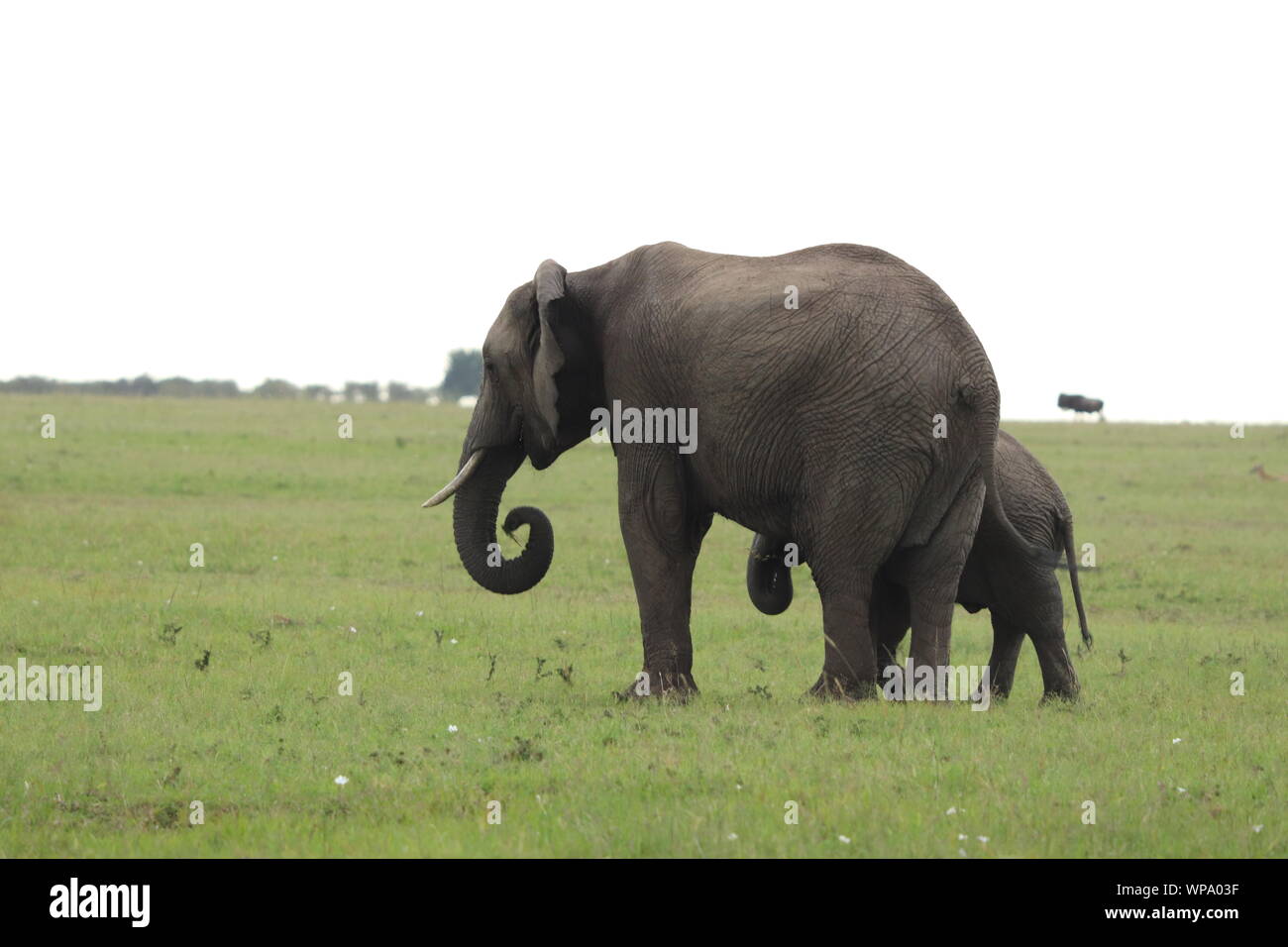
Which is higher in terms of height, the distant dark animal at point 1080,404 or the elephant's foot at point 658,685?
the distant dark animal at point 1080,404

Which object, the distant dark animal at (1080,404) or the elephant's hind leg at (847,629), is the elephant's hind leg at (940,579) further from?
the distant dark animal at (1080,404)

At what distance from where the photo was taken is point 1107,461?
3959 cm

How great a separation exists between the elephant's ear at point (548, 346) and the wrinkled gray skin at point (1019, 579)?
6.68ft

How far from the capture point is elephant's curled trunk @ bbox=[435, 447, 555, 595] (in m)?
13.9

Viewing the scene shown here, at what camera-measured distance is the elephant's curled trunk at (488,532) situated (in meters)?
13.9

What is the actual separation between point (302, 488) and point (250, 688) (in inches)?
725

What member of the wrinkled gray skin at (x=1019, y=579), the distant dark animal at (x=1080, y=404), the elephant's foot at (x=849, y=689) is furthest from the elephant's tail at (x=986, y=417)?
the distant dark animal at (x=1080, y=404)

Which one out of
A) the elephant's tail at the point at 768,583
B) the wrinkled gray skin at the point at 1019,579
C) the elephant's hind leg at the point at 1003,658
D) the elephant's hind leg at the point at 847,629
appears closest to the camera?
the elephant's hind leg at the point at 847,629

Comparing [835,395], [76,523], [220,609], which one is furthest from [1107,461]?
[835,395]

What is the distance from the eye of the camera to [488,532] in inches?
559

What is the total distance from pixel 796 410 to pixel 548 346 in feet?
7.13

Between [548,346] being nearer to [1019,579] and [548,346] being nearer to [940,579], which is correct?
[940,579]
